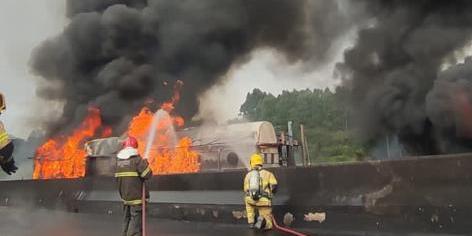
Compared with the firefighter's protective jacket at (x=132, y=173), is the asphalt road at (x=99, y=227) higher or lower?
lower

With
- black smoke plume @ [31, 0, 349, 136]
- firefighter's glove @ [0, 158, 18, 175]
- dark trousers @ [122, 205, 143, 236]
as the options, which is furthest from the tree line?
firefighter's glove @ [0, 158, 18, 175]

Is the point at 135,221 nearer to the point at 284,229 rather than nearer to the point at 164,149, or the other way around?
the point at 284,229

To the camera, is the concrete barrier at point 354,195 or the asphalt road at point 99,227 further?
the asphalt road at point 99,227

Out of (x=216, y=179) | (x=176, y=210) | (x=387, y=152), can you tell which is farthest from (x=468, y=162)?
(x=387, y=152)

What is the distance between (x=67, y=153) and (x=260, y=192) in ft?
34.3

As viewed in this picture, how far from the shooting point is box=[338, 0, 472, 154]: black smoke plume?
9.67m

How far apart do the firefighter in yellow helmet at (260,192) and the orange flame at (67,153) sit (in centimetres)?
848

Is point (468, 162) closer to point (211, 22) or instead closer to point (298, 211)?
point (298, 211)

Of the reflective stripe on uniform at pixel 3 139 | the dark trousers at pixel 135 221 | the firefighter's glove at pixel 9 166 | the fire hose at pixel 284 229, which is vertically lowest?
the fire hose at pixel 284 229

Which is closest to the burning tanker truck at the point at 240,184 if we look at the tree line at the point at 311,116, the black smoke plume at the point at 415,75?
the black smoke plume at the point at 415,75

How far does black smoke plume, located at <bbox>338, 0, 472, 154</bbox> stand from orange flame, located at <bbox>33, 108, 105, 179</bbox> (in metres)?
8.14

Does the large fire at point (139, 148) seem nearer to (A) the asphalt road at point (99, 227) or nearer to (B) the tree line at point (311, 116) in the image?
(A) the asphalt road at point (99, 227)

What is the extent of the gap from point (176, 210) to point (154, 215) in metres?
0.63

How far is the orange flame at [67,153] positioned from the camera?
47.5 ft
